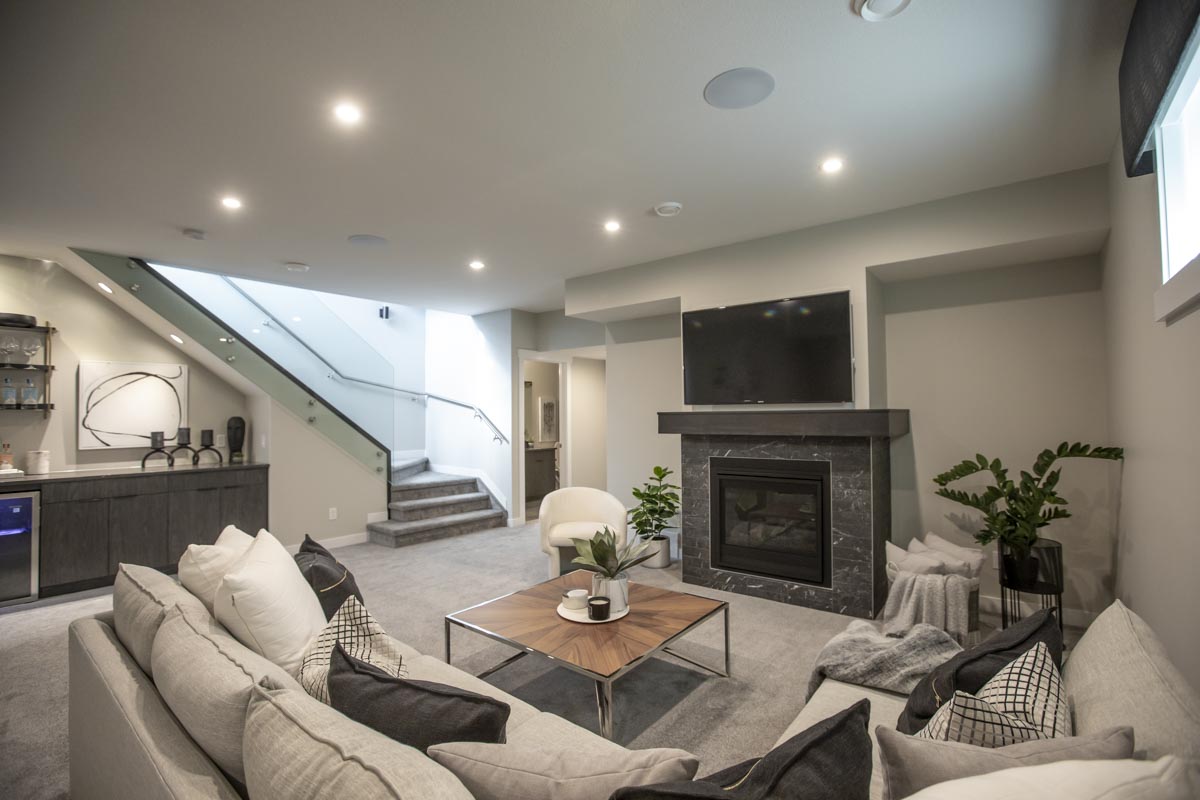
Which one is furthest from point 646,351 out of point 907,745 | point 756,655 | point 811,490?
point 907,745

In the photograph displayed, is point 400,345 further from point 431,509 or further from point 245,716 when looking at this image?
point 245,716

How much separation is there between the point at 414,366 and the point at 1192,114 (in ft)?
24.0

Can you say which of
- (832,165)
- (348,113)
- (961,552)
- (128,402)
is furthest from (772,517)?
(128,402)

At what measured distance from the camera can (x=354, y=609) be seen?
1.55 metres

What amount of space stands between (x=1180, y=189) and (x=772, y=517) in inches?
114

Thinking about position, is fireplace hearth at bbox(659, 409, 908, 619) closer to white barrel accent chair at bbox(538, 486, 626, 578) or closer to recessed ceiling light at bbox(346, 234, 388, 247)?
white barrel accent chair at bbox(538, 486, 626, 578)

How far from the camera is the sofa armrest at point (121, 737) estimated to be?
3.64 ft

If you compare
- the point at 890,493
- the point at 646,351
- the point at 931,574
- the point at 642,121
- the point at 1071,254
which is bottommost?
the point at 931,574

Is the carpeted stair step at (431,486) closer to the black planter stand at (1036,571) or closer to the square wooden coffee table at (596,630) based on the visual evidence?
the square wooden coffee table at (596,630)

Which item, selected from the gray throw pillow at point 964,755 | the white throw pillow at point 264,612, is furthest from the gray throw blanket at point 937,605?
the white throw pillow at point 264,612

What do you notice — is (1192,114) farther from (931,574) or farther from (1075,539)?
(1075,539)

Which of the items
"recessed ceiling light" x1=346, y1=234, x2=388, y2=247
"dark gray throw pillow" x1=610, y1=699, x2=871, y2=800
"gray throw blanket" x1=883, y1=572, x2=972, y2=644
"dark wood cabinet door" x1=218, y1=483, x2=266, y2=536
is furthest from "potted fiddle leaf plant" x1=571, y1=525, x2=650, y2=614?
"dark wood cabinet door" x1=218, y1=483, x2=266, y2=536

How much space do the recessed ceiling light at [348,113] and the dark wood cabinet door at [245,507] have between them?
3.96 m

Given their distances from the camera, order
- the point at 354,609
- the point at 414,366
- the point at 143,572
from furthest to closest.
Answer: the point at 414,366
the point at 143,572
the point at 354,609
